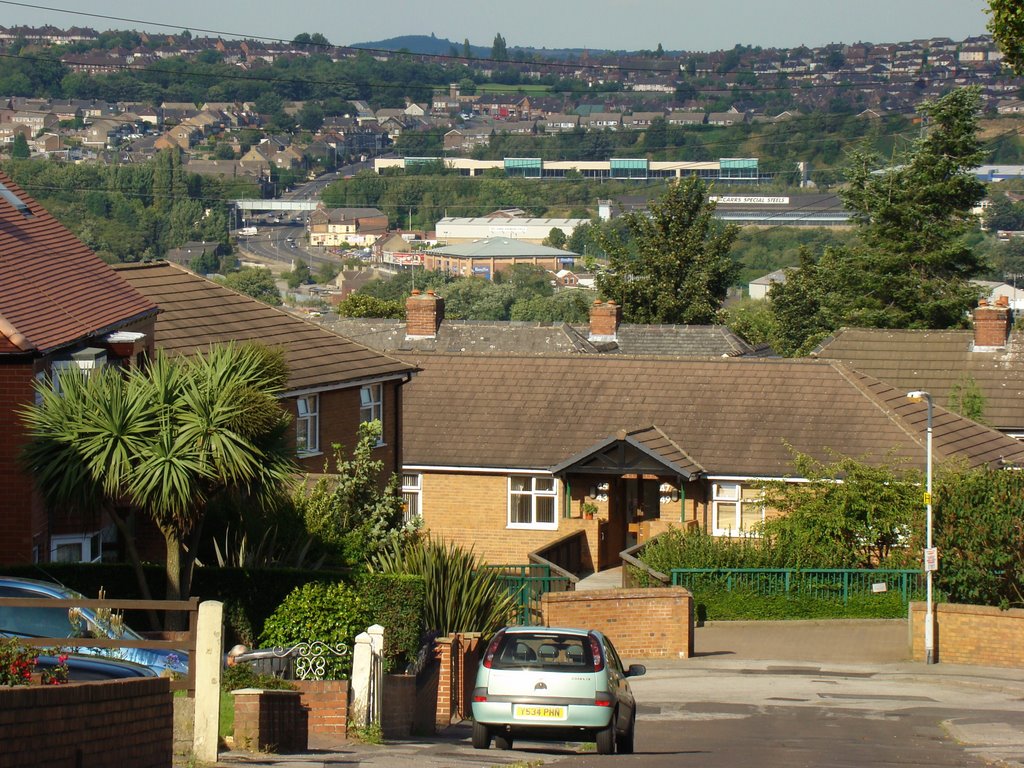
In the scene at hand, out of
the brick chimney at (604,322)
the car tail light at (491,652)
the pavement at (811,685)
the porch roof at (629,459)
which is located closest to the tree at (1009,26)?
the pavement at (811,685)

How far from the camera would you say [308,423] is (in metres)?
32.2

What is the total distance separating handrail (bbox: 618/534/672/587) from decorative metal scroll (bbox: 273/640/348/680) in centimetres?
1400

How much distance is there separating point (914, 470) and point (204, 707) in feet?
73.2

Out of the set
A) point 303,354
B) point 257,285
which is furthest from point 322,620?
point 257,285

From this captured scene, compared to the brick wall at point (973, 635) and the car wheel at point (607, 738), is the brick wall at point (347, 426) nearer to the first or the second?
the brick wall at point (973, 635)

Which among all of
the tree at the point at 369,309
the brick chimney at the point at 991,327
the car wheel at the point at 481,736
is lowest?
the car wheel at the point at 481,736

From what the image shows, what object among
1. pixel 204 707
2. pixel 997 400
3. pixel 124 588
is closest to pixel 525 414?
pixel 997 400

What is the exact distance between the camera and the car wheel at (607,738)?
1644cm

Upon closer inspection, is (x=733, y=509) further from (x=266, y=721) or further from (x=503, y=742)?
(x=266, y=721)

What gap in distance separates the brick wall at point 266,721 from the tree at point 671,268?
5688 centimetres

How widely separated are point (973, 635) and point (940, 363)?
59.3 ft

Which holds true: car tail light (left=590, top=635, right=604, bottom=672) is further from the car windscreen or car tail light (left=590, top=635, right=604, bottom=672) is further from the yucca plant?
the yucca plant

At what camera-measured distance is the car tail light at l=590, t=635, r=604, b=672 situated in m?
16.6

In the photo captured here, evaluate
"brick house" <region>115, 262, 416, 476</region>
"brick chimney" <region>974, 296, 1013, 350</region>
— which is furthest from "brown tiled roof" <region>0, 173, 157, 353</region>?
"brick chimney" <region>974, 296, 1013, 350</region>
